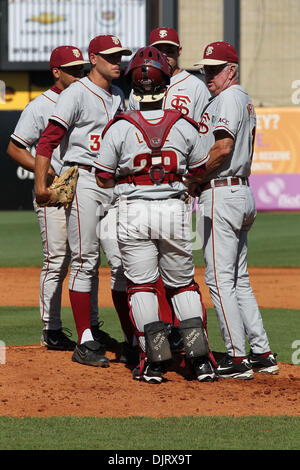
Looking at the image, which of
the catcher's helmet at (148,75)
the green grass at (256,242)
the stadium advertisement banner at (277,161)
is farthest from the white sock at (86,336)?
the stadium advertisement banner at (277,161)

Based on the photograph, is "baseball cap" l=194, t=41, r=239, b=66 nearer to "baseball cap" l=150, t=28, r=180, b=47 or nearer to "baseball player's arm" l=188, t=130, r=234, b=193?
"baseball player's arm" l=188, t=130, r=234, b=193

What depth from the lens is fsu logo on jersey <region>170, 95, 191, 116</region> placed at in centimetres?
639

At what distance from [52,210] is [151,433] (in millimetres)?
2414

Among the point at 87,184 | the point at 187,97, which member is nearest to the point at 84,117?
the point at 87,184

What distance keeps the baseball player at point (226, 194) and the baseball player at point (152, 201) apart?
26cm

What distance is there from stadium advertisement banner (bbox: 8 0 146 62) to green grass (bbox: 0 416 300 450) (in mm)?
24883

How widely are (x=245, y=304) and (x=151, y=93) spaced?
1504 mm

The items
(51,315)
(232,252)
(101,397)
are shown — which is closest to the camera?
(101,397)

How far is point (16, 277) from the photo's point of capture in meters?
12.0

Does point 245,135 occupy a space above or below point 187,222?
above

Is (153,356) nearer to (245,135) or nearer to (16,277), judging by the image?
(245,135)

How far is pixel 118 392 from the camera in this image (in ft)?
16.8
